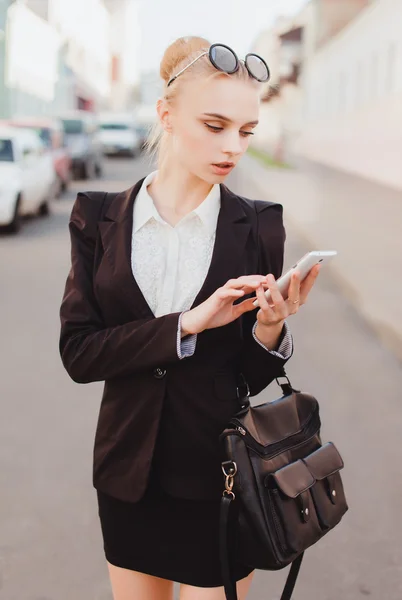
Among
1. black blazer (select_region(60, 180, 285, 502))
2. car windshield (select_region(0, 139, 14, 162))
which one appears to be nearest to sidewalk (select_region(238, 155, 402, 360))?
car windshield (select_region(0, 139, 14, 162))

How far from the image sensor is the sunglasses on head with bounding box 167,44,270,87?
214cm

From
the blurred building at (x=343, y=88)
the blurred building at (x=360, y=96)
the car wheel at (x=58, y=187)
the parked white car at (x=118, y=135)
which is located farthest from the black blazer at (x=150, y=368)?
the parked white car at (x=118, y=135)

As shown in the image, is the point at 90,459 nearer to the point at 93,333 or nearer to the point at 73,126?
the point at 93,333

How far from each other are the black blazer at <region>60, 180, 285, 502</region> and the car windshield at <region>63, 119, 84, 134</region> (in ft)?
81.4

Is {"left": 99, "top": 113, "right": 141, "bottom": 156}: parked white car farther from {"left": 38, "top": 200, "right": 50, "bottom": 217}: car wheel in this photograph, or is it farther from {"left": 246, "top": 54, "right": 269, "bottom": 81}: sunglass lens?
{"left": 246, "top": 54, "right": 269, "bottom": 81}: sunglass lens

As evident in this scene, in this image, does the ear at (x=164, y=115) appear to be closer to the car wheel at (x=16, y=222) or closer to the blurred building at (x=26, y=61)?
the car wheel at (x=16, y=222)

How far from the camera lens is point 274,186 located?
24.8 m

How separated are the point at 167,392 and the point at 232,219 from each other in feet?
1.45

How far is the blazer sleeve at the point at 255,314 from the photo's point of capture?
2.26 meters

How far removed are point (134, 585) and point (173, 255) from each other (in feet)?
2.67

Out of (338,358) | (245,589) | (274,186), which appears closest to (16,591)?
(245,589)

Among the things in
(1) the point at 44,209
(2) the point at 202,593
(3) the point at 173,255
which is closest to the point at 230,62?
(3) the point at 173,255

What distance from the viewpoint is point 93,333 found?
2250 millimetres

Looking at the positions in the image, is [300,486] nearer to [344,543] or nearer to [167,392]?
[167,392]
